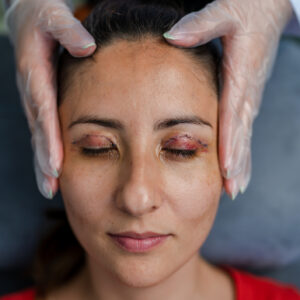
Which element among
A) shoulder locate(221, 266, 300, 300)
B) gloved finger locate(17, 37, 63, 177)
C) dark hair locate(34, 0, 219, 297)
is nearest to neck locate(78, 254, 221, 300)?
shoulder locate(221, 266, 300, 300)

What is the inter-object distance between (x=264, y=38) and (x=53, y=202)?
90 centimetres

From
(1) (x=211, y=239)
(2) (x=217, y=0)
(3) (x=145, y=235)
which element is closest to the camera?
(3) (x=145, y=235)

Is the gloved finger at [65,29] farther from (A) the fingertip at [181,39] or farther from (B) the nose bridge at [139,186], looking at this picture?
(B) the nose bridge at [139,186]

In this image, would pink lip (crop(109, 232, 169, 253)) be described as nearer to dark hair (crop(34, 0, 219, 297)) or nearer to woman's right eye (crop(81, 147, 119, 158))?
woman's right eye (crop(81, 147, 119, 158))

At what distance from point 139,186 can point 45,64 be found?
0.48 metres

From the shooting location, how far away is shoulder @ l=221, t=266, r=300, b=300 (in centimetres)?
136

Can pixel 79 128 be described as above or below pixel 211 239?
above

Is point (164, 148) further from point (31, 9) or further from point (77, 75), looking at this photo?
point (31, 9)

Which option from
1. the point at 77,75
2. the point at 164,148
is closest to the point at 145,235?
the point at 164,148

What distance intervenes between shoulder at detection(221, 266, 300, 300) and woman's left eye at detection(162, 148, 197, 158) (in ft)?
1.79

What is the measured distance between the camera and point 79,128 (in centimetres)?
109

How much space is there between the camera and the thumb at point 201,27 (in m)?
1.08

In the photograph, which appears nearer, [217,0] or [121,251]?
[121,251]

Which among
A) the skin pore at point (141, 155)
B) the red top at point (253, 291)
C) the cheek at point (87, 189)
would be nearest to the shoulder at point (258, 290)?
the red top at point (253, 291)
